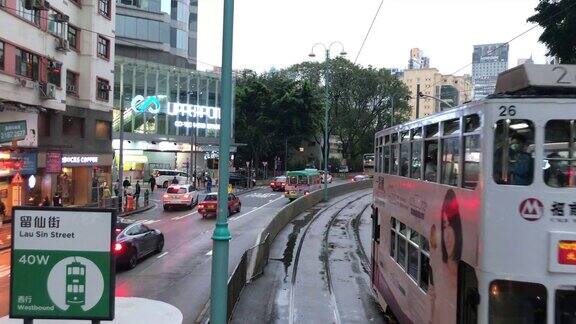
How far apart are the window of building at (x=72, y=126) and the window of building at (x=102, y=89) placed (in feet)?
7.40

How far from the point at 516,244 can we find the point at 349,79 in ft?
239

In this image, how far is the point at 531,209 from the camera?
17.0 feet

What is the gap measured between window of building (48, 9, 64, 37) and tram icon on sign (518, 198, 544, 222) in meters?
28.0

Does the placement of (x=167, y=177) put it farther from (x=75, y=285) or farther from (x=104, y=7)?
(x=75, y=285)

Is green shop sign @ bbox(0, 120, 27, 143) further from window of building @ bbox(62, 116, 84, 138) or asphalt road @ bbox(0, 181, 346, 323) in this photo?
window of building @ bbox(62, 116, 84, 138)

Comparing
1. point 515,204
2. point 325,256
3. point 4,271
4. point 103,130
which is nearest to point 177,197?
point 103,130

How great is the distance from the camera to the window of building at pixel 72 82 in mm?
32250

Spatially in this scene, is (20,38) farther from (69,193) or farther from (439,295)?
(439,295)

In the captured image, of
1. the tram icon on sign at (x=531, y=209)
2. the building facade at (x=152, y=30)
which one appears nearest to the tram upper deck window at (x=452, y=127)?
the tram icon on sign at (x=531, y=209)

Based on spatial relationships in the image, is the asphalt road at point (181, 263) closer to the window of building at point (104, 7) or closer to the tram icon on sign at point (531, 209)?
the tram icon on sign at point (531, 209)

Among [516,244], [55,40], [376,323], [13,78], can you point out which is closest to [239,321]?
[376,323]

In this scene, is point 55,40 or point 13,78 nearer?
point 13,78

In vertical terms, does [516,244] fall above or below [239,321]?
above

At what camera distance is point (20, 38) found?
25.4m
